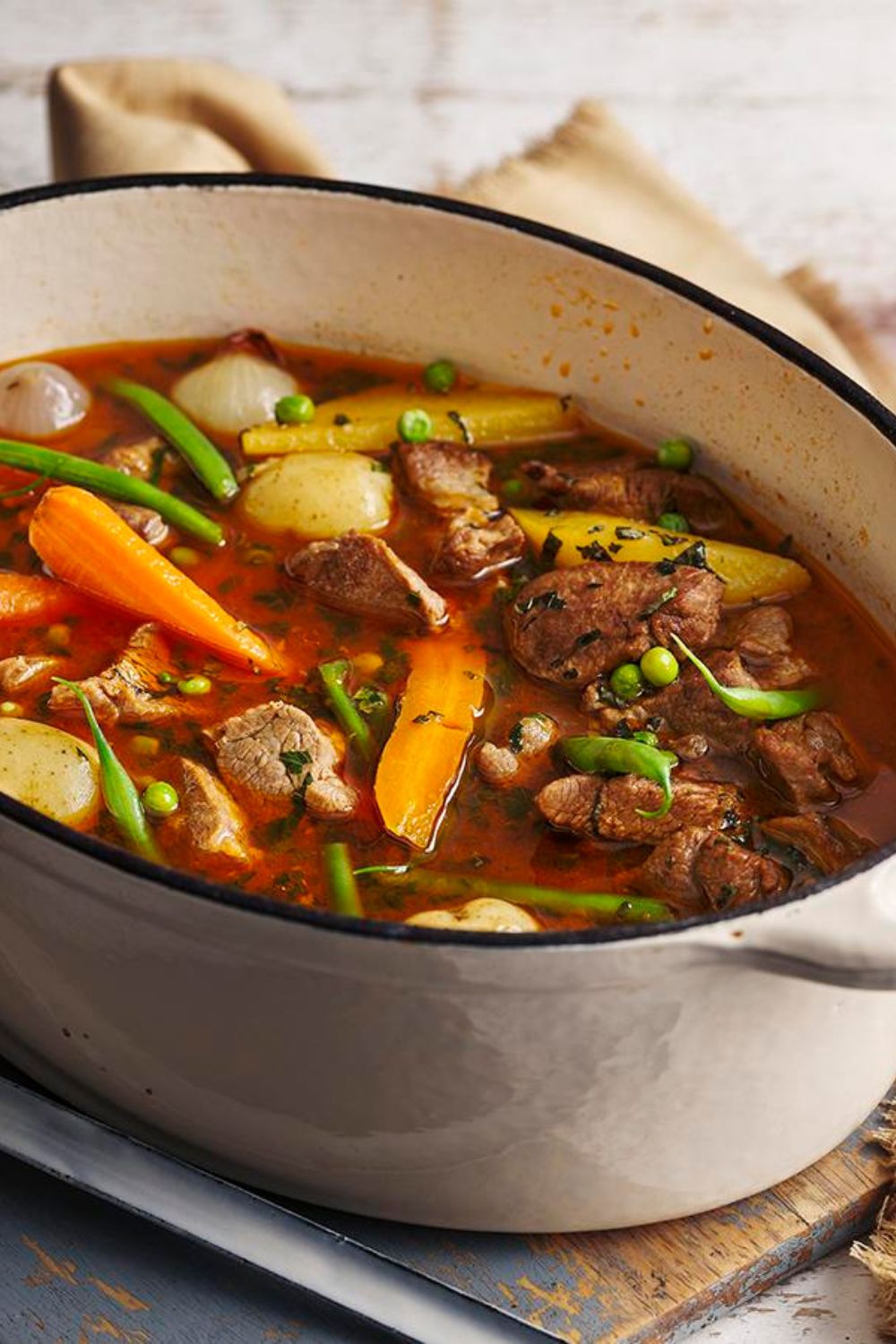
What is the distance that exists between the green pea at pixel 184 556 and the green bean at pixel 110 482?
0.03 metres

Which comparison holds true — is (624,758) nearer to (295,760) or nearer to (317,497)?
(295,760)

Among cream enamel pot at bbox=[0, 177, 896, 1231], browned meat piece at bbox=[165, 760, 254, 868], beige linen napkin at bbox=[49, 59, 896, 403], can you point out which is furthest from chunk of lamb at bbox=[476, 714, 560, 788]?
beige linen napkin at bbox=[49, 59, 896, 403]

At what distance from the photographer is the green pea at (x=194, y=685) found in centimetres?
275

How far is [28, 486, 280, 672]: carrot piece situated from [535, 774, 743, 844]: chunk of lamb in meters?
0.52

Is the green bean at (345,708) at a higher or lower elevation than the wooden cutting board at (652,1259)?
higher

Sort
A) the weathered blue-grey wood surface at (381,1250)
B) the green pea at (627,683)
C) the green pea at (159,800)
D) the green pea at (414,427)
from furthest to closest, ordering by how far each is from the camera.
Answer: the green pea at (414,427) → the green pea at (627,683) → the green pea at (159,800) → the weathered blue-grey wood surface at (381,1250)

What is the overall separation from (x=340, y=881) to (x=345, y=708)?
340mm

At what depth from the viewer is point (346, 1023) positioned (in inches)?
82.3

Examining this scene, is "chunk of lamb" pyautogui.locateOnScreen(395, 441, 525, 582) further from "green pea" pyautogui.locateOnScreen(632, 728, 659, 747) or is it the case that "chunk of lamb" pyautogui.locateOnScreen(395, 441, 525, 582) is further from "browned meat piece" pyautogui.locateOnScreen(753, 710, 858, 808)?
"browned meat piece" pyautogui.locateOnScreen(753, 710, 858, 808)

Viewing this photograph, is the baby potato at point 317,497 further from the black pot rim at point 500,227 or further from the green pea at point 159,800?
the green pea at point 159,800

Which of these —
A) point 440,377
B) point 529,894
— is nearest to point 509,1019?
point 529,894

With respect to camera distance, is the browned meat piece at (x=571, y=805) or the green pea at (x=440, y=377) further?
the green pea at (x=440, y=377)

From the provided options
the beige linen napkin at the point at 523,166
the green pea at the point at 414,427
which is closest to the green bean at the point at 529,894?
the green pea at the point at 414,427

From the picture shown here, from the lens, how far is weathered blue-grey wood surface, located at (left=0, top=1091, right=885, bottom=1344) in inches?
91.0
